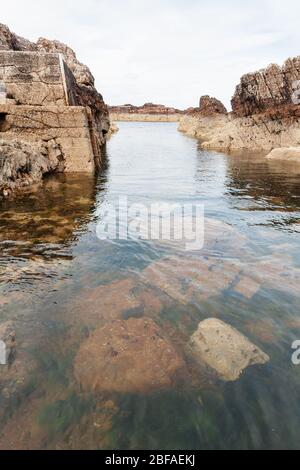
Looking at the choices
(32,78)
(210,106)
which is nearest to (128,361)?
(32,78)

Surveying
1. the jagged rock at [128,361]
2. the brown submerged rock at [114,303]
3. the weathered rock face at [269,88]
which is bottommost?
the jagged rock at [128,361]

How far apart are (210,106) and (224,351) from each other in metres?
48.1

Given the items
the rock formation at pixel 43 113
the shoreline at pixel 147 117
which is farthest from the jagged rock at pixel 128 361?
the shoreline at pixel 147 117

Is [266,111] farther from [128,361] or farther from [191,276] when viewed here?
[128,361]

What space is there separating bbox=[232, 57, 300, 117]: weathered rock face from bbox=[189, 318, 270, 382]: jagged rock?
26.3m

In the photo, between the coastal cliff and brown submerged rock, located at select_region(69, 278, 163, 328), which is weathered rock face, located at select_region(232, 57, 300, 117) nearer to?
the coastal cliff

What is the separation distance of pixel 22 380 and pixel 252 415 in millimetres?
1996

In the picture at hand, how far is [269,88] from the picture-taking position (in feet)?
85.6

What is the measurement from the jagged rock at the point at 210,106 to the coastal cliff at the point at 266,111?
1525cm

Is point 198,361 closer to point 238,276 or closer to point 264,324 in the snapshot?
point 264,324

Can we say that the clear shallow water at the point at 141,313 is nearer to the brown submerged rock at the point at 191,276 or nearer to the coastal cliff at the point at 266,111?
the brown submerged rock at the point at 191,276

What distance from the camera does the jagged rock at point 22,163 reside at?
8.83 m

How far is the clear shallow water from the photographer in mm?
2439

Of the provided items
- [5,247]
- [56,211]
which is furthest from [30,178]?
[5,247]
